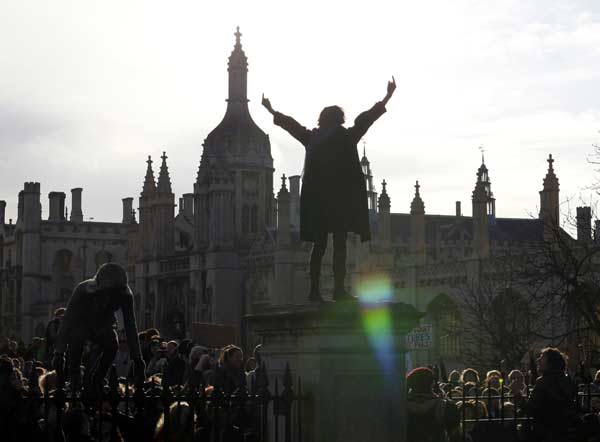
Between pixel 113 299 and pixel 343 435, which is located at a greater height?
pixel 113 299

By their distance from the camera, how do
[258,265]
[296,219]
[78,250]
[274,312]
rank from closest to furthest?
[274,312] → [258,265] → [296,219] → [78,250]

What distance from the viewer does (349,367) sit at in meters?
10.2

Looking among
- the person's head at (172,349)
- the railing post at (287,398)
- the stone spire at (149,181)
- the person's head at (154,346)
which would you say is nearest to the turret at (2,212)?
the stone spire at (149,181)

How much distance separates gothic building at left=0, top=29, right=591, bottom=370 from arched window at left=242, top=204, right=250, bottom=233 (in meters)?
0.04

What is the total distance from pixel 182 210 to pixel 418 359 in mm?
44354

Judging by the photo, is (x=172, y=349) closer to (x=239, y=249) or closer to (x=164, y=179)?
(x=239, y=249)

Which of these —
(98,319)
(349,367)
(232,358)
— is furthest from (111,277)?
(232,358)

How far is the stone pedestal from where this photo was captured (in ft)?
33.3

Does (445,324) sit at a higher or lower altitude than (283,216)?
lower

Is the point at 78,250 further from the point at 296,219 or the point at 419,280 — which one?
the point at 419,280

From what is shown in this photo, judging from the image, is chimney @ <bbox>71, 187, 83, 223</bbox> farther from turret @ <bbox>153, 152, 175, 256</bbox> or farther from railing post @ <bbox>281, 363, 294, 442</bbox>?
railing post @ <bbox>281, 363, 294, 442</bbox>

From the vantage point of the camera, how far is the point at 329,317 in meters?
10.1

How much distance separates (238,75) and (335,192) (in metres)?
50.1

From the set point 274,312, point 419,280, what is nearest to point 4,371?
point 274,312
